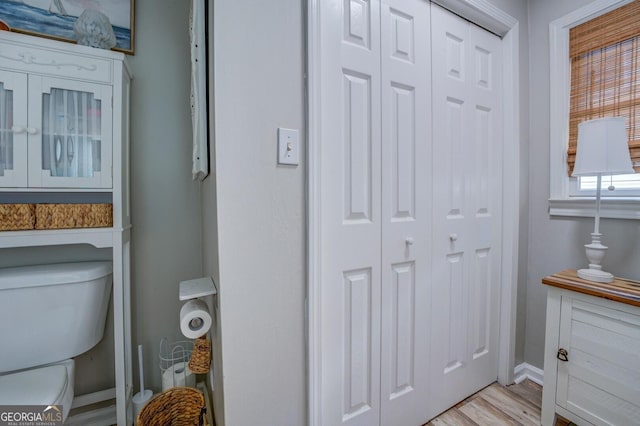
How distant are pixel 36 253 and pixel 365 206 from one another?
1.61 m

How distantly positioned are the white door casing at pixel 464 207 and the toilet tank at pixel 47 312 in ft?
5.40

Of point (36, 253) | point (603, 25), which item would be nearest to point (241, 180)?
point (36, 253)

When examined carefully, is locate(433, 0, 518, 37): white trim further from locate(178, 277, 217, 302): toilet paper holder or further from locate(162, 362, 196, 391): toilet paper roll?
locate(162, 362, 196, 391): toilet paper roll

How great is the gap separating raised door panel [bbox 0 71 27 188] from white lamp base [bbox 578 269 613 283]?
2.56 m

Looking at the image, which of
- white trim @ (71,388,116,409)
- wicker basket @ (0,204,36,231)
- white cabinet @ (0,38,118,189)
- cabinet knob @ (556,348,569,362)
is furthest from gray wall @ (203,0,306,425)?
cabinet knob @ (556,348,569,362)

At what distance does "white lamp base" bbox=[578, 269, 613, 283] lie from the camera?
1.24m

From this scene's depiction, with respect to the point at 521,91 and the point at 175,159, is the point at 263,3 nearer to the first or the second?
the point at 175,159

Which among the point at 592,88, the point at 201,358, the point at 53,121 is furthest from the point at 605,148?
the point at 53,121

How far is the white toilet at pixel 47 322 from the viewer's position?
109cm

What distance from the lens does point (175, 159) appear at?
5.07 ft

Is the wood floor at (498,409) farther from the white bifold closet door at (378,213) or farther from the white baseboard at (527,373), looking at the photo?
the white bifold closet door at (378,213)

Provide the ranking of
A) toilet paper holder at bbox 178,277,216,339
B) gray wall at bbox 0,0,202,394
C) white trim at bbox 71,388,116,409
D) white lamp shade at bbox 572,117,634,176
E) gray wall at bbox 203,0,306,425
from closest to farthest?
1. gray wall at bbox 203,0,306,425
2. toilet paper holder at bbox 178,277,216,339
3. white lamp shade at bbox 572,117,634,176
4. white trim at bbox 71,388,116,409
5. gray wall at bbox 0,0,202,394

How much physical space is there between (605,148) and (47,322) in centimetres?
259

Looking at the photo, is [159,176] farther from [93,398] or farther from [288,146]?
[93,398]
